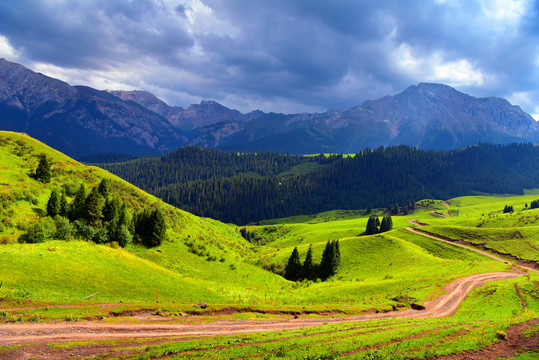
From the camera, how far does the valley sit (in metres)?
22.0

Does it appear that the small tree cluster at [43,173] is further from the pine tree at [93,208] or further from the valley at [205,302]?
the pine tree at [93,208]

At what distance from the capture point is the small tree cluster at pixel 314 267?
77.8 meters

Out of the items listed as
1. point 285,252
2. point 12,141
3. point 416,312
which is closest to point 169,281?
point 416,312

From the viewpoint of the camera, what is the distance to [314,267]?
81.5 metres

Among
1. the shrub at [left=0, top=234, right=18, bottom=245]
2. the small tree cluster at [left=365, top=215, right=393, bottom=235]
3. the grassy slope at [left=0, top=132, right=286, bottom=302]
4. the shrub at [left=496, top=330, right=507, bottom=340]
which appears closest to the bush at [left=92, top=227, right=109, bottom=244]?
the grassy slope at [left=0, top=132, right=286, bottom=302]

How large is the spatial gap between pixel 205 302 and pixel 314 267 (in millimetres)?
49703

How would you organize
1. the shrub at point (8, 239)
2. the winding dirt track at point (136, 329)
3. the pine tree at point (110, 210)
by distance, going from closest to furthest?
the winding dirt track at point (136, 329)
the shrub at point (8, 239)
the pine tree at point (110, 210)

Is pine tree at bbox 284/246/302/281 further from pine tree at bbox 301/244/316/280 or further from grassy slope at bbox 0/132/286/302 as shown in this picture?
grassy slope at bbox 0/132/286/302

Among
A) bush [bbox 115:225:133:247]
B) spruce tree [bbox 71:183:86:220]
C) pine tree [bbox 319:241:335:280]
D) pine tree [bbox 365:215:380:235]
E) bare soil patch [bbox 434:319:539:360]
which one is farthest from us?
pine tree [bbox 365:215:380:235]

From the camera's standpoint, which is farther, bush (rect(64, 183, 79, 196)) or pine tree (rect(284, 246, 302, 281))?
pine tree (rect(284, 246, 302, 281))

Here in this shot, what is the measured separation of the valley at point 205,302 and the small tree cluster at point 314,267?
3.26m

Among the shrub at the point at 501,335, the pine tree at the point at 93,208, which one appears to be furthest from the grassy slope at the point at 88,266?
the shrub at the point at 501,335

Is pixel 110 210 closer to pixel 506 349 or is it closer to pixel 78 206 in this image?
pixel 78 206

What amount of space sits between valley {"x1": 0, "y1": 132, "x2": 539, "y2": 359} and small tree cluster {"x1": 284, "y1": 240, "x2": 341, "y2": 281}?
3256 mm
